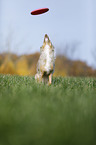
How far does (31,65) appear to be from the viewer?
45.9ft

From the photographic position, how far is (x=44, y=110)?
2758mm

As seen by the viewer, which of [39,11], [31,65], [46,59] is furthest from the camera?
[31,65]

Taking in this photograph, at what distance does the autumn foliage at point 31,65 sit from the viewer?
13.0 metres

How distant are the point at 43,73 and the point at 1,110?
105 inches

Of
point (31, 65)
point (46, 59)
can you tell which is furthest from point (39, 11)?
point (31, 65)

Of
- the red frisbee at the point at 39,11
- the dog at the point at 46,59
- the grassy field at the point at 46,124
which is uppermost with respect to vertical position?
the red frisbee at the point at 39,11

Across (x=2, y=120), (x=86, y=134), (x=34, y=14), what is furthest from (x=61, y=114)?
(x=34, y=14)

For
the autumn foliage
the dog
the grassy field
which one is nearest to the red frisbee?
the dog

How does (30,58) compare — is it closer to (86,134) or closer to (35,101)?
(35,101)

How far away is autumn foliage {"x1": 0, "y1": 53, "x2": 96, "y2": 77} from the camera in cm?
1302

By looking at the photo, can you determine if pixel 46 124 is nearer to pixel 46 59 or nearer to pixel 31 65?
pixel 46 59

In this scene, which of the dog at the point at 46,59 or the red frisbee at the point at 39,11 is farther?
the red frisbee at the point at 39,11

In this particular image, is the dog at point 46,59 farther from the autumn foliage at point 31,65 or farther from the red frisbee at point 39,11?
the autumn foliage at point 31,65

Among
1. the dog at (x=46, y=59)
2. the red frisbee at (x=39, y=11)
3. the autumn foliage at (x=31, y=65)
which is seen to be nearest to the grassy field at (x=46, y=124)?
the dog at (x=46, y=59)
